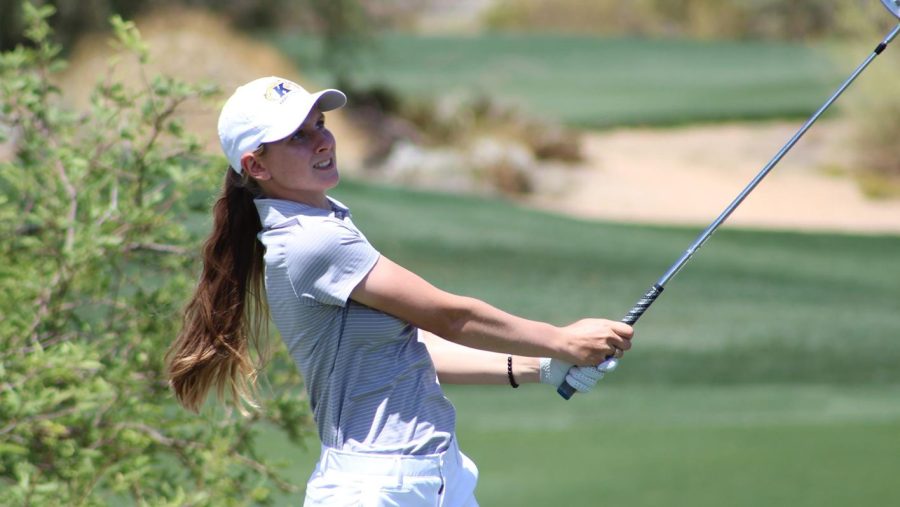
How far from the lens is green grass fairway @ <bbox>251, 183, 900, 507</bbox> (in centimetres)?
673

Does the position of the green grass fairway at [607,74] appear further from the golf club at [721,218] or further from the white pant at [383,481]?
the white pant at [383,481]

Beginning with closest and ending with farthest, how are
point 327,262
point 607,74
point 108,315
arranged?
point 327,262 → point 108,315 → point 607,74

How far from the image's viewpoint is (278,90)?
262cm

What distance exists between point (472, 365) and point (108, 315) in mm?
1579

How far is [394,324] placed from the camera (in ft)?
8.41

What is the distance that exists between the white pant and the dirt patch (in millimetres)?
13463

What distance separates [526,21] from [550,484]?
116ft

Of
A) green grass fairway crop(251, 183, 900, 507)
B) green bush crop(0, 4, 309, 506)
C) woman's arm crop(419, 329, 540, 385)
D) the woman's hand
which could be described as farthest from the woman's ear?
green grass fairway crop(251, 183, 900, 507)

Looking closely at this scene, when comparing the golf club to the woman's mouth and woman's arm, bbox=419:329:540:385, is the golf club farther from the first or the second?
the woman's mouth

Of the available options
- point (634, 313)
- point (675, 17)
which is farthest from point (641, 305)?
point (675, 17)

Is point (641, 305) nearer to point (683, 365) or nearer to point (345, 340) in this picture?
point (345, 340)

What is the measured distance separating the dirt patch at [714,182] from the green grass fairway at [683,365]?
2419 mm

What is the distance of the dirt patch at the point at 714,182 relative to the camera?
17.1 metres

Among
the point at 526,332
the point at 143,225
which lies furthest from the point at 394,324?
the point at 143,225
